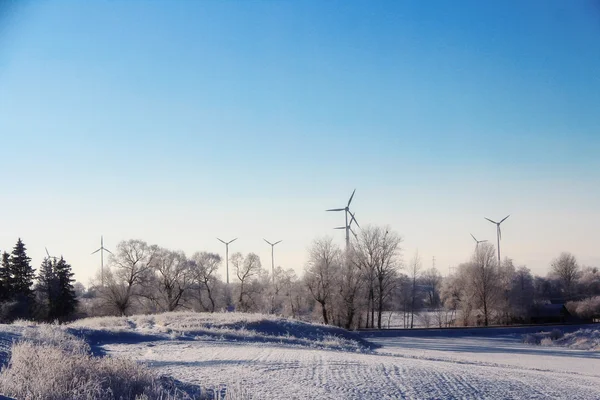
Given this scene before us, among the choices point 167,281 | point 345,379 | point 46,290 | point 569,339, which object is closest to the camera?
point 345,379

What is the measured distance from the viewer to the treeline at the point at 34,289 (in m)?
51.2

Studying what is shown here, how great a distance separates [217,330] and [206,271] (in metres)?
54.7

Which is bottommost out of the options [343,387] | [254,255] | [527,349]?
[527,349]

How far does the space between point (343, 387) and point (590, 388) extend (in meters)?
8.34

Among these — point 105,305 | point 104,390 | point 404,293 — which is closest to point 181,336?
point 104,390

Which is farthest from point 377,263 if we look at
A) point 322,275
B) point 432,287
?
point 432,287

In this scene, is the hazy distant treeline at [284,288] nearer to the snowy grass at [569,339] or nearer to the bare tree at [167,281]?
the bare tree at [167,281]

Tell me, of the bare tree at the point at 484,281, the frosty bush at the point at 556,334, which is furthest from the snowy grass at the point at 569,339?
the bare tree at the point at 484,281

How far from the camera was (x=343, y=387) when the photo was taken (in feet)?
39.1

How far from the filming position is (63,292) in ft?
189

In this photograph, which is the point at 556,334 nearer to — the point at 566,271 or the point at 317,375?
the point at 317,375

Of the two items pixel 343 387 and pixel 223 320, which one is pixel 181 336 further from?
pixel 343 387

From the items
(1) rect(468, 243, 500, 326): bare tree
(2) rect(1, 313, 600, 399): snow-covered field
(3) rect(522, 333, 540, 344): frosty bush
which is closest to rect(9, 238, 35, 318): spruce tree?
(2) rect(1, 313, 600, 399): snow-covered field

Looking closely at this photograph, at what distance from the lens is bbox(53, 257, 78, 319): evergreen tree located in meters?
56.8
